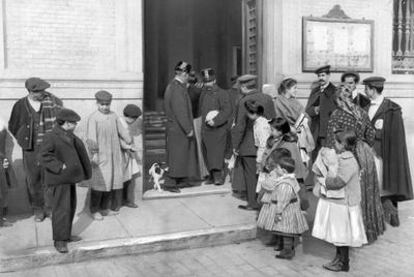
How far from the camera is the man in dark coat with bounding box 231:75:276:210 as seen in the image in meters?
6.58

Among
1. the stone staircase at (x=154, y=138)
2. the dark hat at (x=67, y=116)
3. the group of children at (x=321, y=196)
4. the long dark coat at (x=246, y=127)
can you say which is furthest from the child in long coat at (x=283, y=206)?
the stone staircase at (x=154, y=138)

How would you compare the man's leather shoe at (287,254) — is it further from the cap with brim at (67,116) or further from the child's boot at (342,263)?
the cap with brim at (67,116)

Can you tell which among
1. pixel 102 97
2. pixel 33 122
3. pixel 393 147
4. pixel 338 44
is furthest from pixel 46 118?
pixel 338 44

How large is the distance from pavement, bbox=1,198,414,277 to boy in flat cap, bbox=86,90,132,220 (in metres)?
1.21

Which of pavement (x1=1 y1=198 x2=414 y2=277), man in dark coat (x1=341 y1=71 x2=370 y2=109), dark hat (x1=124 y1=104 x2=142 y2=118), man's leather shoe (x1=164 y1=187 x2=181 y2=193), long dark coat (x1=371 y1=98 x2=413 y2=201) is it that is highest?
man in dark coat (x1=341 y1=71 x2=370 y2=109)

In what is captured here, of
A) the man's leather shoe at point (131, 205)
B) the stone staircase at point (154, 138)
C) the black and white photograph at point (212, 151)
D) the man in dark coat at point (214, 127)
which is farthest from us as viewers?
the stone staircase at point (154, 138)

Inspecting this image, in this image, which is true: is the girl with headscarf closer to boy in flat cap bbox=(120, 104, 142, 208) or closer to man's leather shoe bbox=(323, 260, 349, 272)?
man's leather shoe bbox=(323, 260, 349, 272)

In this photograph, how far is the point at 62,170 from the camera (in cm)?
508

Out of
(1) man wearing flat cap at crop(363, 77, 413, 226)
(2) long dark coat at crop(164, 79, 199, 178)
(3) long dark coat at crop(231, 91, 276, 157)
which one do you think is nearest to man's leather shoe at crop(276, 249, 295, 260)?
(3) long dark coat at crop(231, 91, 276, 157)

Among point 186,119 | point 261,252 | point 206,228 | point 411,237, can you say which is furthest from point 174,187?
point 411,237

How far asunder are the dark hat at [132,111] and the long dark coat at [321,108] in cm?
264

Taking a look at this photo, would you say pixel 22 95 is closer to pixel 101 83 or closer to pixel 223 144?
pixel 101 83

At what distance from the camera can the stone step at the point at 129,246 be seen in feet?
16.6

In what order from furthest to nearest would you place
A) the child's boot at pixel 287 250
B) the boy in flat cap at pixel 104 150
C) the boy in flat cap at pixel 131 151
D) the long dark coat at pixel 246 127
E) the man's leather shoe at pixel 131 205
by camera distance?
the man's leather shoe at pixel 131 205, the boy in flat cap at pixel 131 151, the long dark coat at pixel 246 127, the boy in flat cap at pixel 104 150, the child's boot at pixel 287 250
